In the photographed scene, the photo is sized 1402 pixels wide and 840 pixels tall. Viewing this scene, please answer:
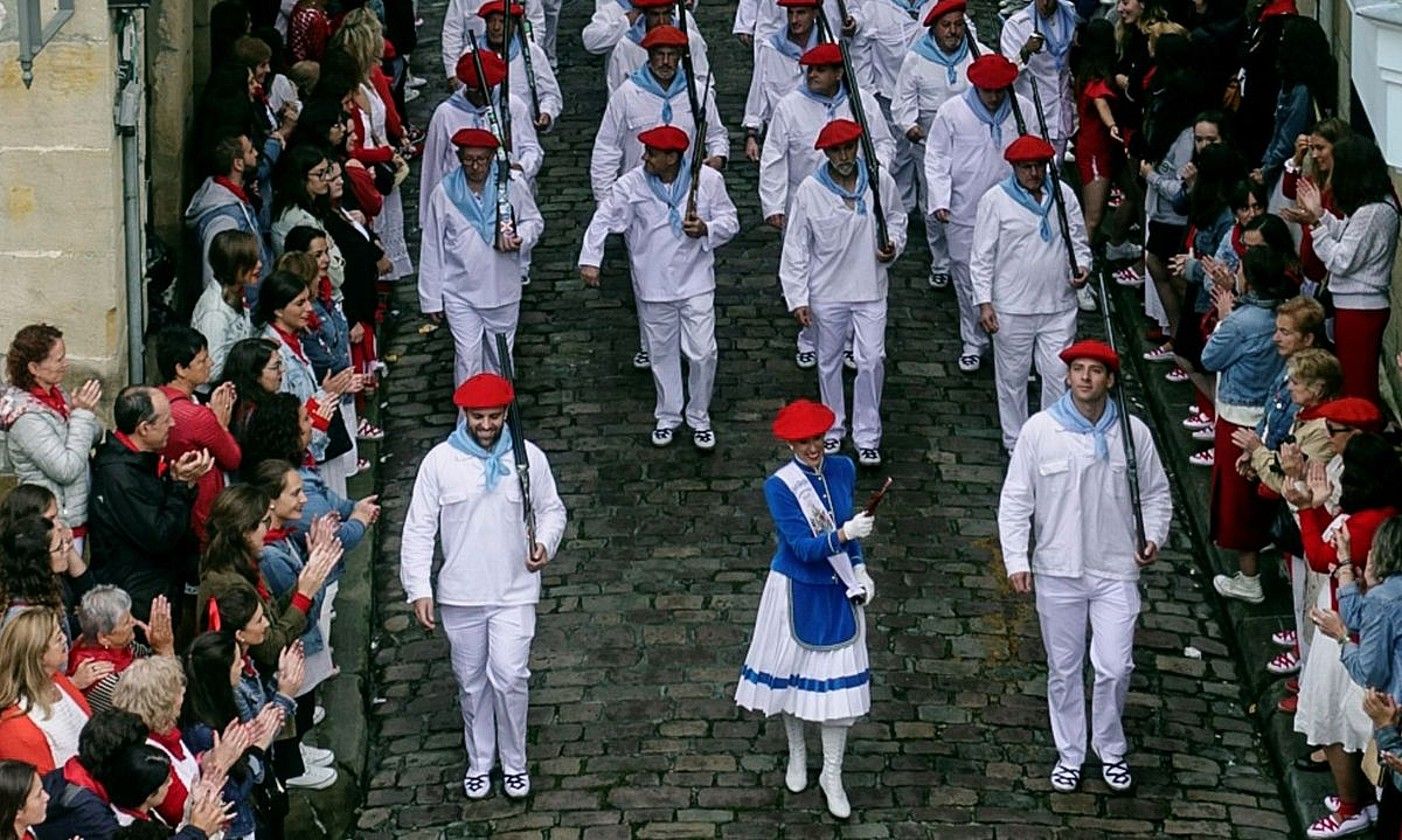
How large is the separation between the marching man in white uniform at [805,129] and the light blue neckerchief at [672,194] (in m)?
1.03

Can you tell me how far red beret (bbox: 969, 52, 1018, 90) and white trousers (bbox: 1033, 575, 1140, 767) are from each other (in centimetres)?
420

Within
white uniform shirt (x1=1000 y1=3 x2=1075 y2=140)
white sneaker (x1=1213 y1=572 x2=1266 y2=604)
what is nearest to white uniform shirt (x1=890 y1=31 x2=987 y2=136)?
white uniform shirt (x1=1000 y1=3 x2=1075 y2=140)

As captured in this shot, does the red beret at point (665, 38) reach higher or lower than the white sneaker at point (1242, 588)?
higher

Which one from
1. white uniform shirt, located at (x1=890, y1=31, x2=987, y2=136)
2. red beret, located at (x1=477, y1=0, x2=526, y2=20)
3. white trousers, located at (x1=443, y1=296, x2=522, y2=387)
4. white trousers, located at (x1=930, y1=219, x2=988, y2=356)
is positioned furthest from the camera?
red beret, located at (x1=477, y1=0, x2=526, y2=20)

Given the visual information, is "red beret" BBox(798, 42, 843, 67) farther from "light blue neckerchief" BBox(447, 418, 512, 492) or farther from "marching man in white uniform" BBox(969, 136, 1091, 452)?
"light blue neckerchief" BBox(447, 418, 512, 492)

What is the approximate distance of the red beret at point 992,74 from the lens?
1541 centimetres

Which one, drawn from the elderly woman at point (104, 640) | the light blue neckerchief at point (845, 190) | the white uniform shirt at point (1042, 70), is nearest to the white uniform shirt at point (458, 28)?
the white uniform shirt at point (1042, 70)

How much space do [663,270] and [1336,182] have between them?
3.65m

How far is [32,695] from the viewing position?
9625mm

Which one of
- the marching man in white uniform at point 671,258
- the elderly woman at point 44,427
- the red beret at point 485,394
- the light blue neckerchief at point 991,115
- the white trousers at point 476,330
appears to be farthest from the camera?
the light blue neckerchief at point 991,115

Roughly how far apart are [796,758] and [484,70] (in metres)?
5.54

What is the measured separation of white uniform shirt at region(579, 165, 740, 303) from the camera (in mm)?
14797

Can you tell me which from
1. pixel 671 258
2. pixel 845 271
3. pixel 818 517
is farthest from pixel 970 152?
pixel 818 517

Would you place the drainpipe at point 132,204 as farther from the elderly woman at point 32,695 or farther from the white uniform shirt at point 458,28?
the white uniform shirt at point 458,28
